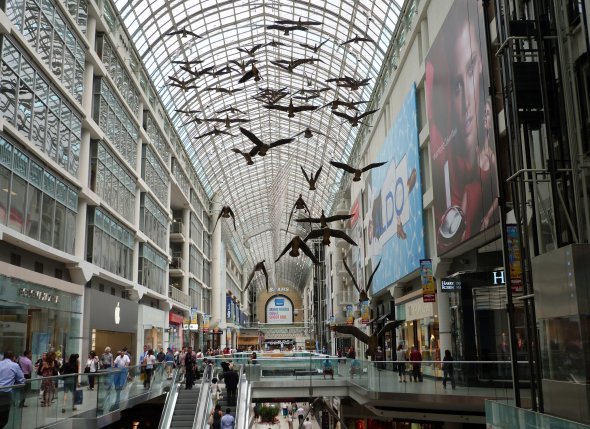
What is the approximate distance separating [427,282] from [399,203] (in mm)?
8217

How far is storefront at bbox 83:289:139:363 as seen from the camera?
95.7ft

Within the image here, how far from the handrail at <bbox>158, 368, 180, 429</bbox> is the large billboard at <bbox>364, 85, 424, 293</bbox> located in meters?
12.0

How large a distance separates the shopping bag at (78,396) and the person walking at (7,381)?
2.77 meters

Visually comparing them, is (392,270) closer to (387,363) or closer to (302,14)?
(387,363)

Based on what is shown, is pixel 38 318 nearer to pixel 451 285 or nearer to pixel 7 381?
pixel 7 381

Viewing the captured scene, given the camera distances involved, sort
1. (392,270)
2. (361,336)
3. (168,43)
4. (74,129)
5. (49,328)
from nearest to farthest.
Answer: (361,336), (49,328), (74,129), (392,270), (168,43)

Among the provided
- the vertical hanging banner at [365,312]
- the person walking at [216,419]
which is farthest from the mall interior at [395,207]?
the vertical hanging banner at [365,312]

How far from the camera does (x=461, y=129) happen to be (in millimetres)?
21938

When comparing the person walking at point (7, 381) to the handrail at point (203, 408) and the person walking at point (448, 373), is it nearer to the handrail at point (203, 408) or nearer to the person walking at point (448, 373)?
the handrail at point (203, 408)

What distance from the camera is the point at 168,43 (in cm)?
4366

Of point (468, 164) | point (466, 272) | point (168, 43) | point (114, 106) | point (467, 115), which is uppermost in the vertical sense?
point (168, 43)

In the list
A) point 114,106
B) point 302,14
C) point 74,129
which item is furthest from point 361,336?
point 302,14

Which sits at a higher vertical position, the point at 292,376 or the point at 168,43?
the point at 168,43

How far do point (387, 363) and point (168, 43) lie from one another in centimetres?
3028
